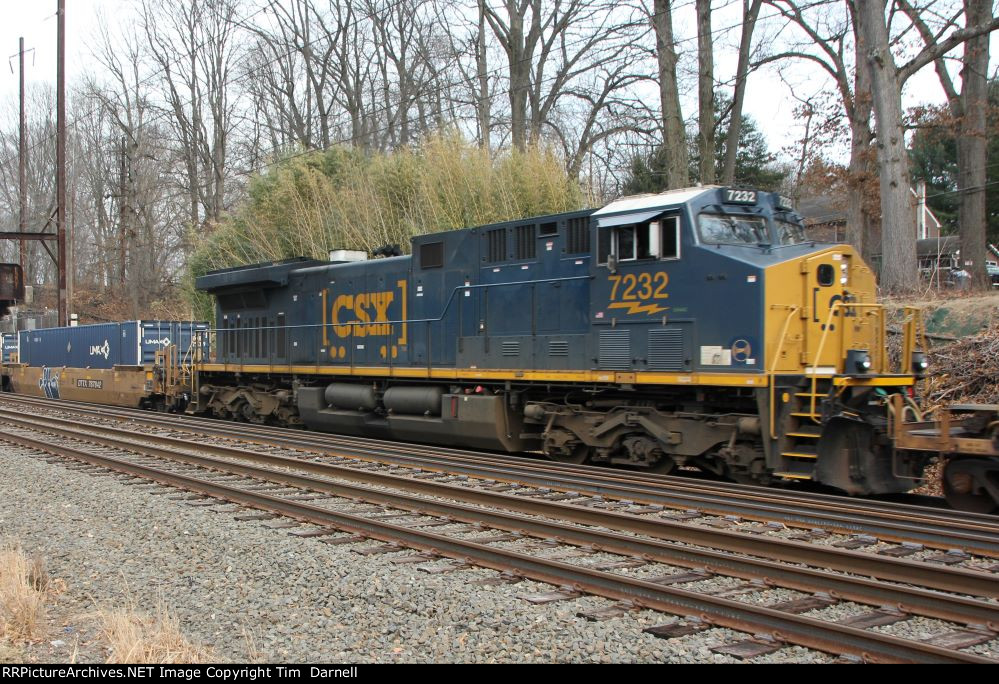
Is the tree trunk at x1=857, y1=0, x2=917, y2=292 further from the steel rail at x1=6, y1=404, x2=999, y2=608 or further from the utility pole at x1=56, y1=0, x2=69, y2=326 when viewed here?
the utility pole at x1=56, y1=0, x2=69, y2=326

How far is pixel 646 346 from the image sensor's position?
10516mm

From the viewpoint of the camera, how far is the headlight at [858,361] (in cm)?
917

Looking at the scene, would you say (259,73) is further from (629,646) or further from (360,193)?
(629,646)

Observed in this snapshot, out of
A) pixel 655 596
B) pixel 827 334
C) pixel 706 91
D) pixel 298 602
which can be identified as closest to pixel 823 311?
pixel 827 334

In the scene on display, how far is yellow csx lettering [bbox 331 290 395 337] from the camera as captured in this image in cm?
1495

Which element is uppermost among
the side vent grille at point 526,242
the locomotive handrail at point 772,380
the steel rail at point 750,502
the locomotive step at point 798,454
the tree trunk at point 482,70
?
the tree trunk at point 482,70

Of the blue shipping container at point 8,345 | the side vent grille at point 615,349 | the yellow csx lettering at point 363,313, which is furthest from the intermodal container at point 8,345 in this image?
the side vent grille at point 615,349

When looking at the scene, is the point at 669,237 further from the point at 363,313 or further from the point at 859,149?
the point at 859,149

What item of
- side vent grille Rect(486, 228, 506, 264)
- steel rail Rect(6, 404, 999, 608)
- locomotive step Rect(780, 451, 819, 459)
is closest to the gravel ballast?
steel rail Rect(6, 404, 999, 608)

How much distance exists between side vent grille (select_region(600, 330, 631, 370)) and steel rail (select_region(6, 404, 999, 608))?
112 inches

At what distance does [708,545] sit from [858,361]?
3517 millimetres

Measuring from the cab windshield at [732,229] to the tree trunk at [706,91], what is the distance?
1050 centimetres

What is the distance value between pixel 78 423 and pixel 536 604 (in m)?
15.3

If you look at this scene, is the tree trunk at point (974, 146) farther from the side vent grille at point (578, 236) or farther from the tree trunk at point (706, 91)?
the side vent grille at point (578, 236)
